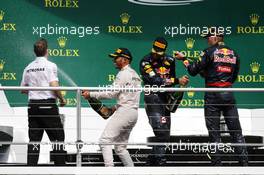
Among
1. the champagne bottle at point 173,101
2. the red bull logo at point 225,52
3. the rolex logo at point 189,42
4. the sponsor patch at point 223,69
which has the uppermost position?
the rolex logo at point 189,42

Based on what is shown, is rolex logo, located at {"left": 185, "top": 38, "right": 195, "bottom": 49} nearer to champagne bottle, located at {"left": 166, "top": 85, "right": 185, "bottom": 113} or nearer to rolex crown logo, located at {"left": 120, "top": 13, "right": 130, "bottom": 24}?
rolex crown logo, located at {"left": 120, "top": 13, "right": 130, "bottom": 24}

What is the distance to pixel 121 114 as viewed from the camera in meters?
11.5

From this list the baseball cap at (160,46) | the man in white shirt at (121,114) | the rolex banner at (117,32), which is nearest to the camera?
the man in white shirt at (121,114)

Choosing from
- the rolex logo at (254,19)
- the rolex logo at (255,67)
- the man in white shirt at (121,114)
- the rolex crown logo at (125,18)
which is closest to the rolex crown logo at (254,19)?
the rolex logo at (254,19)

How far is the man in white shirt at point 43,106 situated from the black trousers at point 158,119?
1.10 metres

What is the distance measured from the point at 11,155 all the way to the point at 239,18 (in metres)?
3.96

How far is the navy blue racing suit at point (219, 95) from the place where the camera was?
1148 centimetres

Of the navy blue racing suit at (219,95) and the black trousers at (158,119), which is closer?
the navy blue racing suit at (219,95)

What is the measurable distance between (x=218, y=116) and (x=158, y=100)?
2.93ft

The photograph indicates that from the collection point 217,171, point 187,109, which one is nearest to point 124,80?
point 217,171

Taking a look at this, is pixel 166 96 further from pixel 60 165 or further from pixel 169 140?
pixel 60 165

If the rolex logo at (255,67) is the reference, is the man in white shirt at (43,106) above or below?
below

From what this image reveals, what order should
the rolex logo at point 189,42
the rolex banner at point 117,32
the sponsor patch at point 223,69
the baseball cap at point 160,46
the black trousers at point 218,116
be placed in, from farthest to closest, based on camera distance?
the rolex logo at point 189,42, the rolex banner at point 117,32, the baseball cap at point 160,46, the sponsor patch at point 223,69, the black trousers at point 218,116

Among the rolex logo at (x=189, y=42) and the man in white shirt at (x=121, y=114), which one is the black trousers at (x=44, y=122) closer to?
the man in white shirt at (x=121, y=114)
